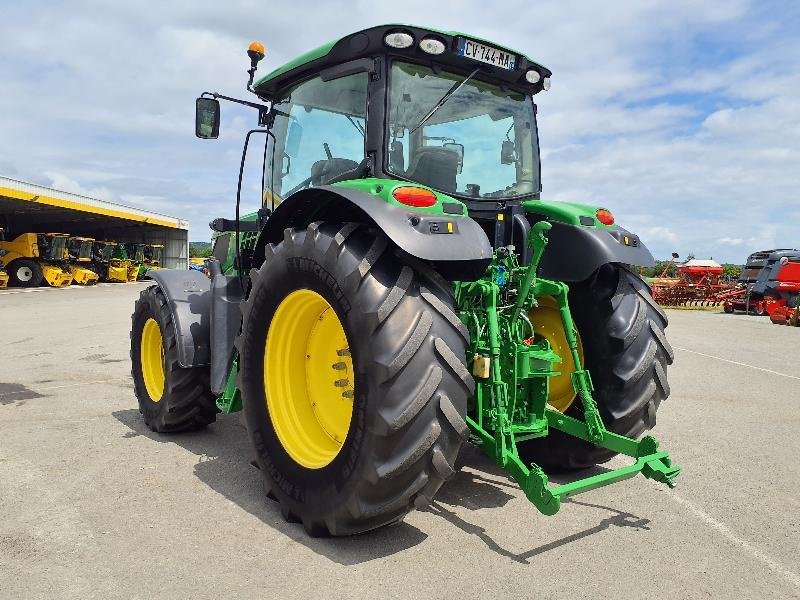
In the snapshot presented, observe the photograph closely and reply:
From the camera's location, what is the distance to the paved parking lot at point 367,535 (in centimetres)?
240

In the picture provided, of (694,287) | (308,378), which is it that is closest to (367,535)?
(308,378)

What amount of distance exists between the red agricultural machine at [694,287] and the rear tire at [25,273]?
2431 centimetres

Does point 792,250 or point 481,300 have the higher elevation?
point 792,250

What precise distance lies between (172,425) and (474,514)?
2354 millimetres

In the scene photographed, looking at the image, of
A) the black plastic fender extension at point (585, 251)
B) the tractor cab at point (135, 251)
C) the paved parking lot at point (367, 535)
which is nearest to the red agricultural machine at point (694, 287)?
the paved parking lot at point (367, 535)

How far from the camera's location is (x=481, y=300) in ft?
10.1

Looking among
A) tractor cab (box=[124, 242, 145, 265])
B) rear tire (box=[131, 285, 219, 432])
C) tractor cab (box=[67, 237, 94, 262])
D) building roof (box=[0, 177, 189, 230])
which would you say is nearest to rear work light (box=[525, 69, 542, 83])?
rear tire (box=[131, 285, 219, 432])

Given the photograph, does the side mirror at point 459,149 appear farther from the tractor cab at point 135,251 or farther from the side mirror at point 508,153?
the tractor cab at point 135,251

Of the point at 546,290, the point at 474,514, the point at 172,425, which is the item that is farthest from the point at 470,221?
the point at 172,425

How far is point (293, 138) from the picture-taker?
412 cm

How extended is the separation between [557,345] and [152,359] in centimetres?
309

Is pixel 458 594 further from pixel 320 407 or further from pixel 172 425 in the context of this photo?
pixel 172 425

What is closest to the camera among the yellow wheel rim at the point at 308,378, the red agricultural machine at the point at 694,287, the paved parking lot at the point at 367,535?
the paved parking lot at the point at 367,535

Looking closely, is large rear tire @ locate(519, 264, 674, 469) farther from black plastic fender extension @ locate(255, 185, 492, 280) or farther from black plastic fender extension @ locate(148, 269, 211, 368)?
black plastic fender extension @ locate(148, 269, 211, 368)
